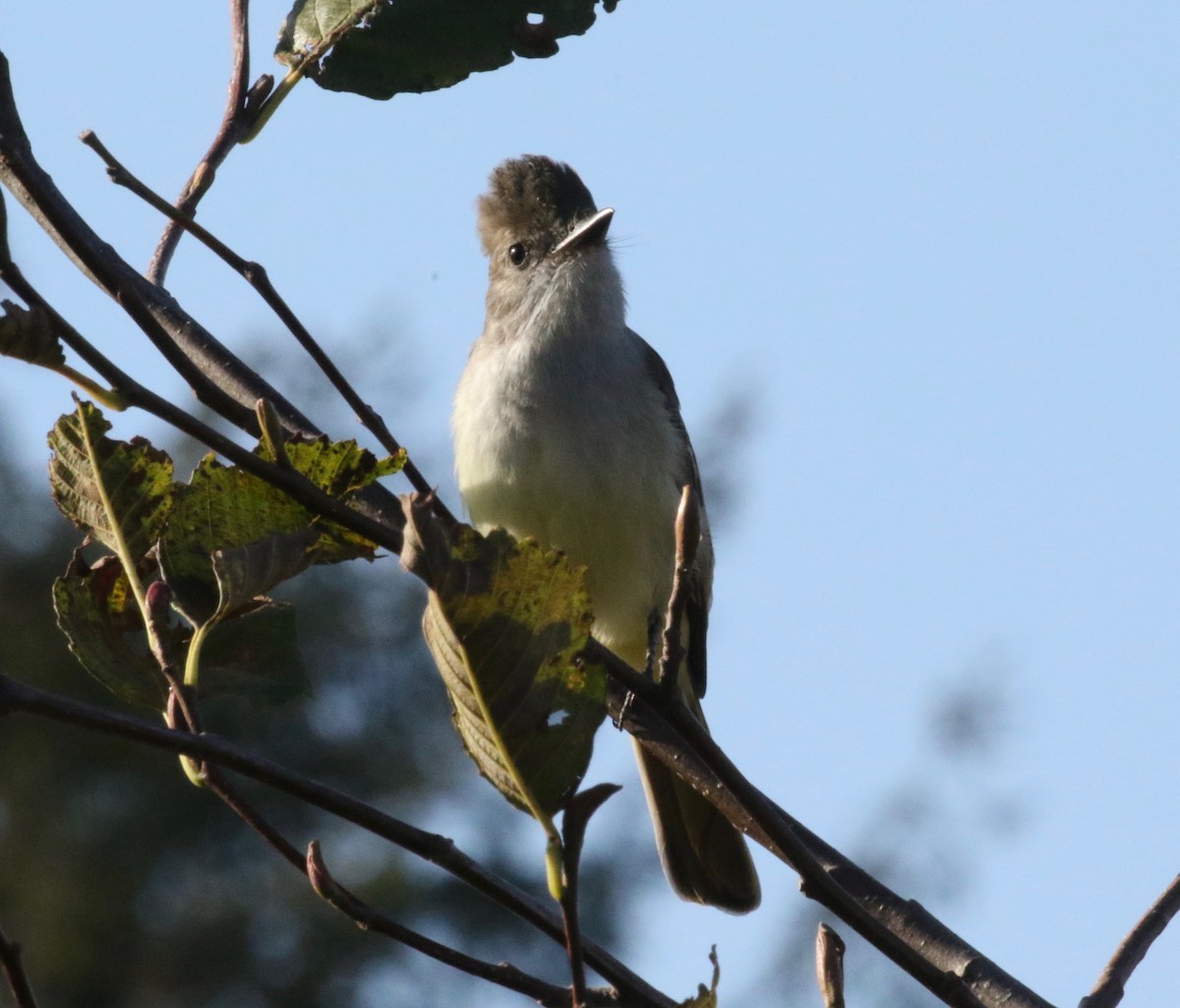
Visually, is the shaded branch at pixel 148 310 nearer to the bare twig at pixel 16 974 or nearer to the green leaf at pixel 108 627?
the green leaf at pixel 108 627

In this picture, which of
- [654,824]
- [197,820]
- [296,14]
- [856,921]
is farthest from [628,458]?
[197,820]

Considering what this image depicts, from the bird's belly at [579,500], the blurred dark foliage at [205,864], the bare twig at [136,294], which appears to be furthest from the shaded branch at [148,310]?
the blurred dark foliage at [205,864]

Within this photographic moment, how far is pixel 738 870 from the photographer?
179 inches

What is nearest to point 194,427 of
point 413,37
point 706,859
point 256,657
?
point 256,657

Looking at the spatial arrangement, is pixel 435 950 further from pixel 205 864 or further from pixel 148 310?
pixel 205 864

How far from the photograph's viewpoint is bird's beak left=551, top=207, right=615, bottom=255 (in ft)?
15.7

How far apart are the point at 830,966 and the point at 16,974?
68cm

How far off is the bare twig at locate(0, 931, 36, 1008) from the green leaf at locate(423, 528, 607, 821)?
1.41ft

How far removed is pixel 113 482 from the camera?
1.74m

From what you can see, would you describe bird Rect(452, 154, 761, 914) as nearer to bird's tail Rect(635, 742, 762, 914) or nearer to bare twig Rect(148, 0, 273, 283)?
bird's tail Rect(635, 742, 762, 914)

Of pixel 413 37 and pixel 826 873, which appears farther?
pixel 413 37

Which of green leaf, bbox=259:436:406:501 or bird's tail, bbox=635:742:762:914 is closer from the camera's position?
green leaf, bbox=259:436:406:501

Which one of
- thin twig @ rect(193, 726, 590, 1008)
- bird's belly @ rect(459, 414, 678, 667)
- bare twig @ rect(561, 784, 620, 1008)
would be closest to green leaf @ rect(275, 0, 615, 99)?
thin twig @ rect(193, 726, 590, 1008)

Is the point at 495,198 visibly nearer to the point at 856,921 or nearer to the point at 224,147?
the point at 224,147
